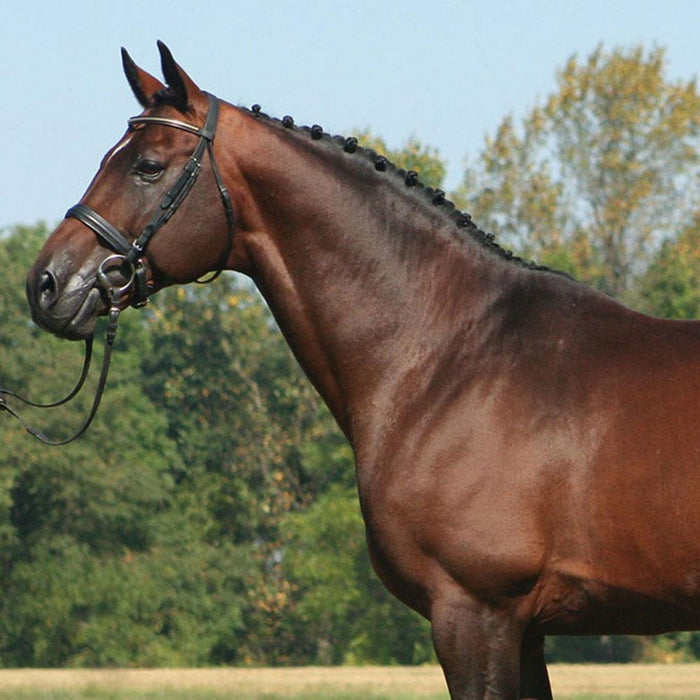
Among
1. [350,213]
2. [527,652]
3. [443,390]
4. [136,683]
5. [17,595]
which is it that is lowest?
[17,595]

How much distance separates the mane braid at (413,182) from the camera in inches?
234

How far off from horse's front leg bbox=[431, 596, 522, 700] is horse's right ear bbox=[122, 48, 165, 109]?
8.03ft

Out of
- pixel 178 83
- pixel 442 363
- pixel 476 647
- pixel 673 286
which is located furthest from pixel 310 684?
pixel 673 286

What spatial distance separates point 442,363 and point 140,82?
1759 mm

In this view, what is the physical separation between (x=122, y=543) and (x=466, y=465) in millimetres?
41677

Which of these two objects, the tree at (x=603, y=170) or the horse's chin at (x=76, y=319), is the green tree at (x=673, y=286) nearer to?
the tree at (x=603, y=170)

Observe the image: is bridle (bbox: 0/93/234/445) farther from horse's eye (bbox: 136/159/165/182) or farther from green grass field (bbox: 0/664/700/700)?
green grass field (bbox: 0/664/700/700)

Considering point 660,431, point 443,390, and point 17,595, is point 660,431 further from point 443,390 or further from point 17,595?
point 17,595

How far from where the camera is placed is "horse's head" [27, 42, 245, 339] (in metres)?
5.68

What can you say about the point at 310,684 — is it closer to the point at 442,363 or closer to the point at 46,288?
the point at 442,363

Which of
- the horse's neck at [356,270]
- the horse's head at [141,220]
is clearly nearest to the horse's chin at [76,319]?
the horse's head at [141,220]

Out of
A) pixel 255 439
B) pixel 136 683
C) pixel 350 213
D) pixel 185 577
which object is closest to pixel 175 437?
pixel 255 439

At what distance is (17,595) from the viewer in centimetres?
4281

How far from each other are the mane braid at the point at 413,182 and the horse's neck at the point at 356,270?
4 cm
